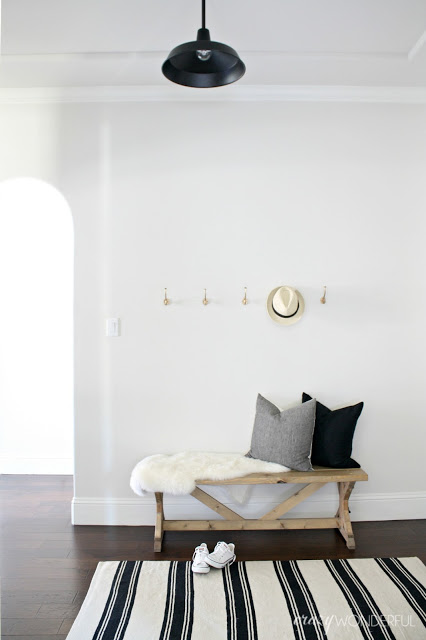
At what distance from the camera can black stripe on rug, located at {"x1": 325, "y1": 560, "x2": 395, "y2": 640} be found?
2062 millimetres

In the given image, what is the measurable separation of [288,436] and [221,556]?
73 cm

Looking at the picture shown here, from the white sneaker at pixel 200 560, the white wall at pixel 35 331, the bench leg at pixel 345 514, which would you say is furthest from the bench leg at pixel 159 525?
the white wall at pixel 35 331

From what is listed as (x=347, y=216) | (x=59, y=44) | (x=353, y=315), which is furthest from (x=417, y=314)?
(x=59, y=44)

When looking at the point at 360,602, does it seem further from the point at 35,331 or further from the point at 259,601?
the point at 35,331

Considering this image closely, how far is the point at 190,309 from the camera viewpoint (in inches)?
122

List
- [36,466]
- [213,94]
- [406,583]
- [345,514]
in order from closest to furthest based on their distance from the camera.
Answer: [406,583]
[345,514]
[213,94]
[36,466]

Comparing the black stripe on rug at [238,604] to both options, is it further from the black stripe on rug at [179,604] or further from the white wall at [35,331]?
the white wall at [35,331]

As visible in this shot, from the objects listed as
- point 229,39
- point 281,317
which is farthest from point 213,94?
point 281,317

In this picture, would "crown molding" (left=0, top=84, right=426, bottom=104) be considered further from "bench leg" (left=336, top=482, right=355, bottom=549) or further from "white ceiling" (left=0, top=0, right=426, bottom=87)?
"bench leg" (left=336, top=482, right=355, bottom=549)

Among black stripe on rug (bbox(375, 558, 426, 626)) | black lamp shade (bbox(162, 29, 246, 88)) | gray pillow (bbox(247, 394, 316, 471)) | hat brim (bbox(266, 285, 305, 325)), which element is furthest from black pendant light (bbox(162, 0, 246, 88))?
black stripe on rug (bbox(375, 558, 426, 626))

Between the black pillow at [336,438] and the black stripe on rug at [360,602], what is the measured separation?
54cm

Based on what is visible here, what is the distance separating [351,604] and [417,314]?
5.69 ft

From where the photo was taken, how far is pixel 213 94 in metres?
3.03

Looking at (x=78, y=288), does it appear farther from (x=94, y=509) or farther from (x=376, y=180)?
(x=376, y=180)
